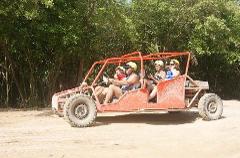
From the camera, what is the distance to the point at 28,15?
1437 cm

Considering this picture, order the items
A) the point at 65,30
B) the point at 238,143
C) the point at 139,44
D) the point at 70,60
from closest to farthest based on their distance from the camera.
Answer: the point at 238,143
the point at 65,30
the point at 70,60
the point at 139,44

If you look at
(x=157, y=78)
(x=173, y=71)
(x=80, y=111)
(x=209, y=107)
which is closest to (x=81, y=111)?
(x=80, y=111)

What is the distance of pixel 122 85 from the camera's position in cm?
1167

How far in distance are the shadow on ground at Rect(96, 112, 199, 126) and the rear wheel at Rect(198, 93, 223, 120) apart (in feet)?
1.23

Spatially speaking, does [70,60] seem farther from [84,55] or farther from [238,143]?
[238,143]

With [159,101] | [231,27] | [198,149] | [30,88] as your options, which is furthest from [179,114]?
[231,27]

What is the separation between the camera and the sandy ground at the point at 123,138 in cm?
812

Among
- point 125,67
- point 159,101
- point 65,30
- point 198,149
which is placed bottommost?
point 198,149

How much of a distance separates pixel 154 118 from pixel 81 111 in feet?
8.38

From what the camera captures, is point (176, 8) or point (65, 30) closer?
point (65, 30)

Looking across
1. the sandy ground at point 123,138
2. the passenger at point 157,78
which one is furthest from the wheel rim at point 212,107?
the passenger at point 157,78

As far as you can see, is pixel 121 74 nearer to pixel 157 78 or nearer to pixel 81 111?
pixel 157 78

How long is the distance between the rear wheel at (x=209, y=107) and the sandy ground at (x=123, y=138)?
7.8 inches

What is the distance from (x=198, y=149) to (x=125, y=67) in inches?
163
